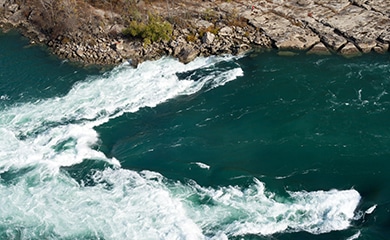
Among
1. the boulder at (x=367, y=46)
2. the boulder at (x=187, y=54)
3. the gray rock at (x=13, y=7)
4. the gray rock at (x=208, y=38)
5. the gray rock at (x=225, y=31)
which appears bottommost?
the boulder at (x=187, y=54)

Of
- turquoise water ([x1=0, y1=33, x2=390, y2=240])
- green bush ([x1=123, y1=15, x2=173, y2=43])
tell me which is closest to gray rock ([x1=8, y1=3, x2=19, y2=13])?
turquoise water ([x1=0, y1=33, x2=390, y2=240])

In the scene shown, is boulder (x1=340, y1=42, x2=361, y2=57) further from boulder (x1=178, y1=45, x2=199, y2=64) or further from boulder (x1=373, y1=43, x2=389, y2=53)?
boulder (x1=178, y1=45, x2=199, y2=64)

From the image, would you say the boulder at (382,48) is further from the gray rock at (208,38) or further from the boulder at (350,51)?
the gray rock at (208,38)

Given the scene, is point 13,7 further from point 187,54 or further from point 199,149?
point 199,149

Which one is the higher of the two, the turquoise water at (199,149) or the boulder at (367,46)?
the boulder at (367,46)

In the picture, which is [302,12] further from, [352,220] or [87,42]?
[352,220]

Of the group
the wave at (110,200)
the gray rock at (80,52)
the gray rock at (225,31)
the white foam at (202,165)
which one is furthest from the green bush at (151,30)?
the white foam at (202,165)

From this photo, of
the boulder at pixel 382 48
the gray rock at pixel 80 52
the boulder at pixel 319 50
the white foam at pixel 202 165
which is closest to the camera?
the white foam at pixel 202 165
